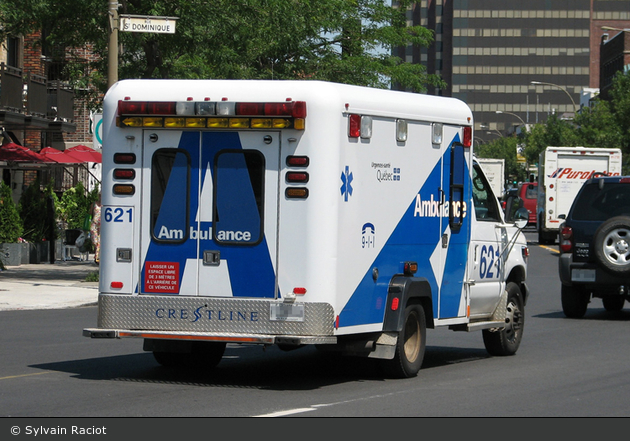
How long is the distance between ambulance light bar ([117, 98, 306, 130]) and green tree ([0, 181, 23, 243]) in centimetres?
1683

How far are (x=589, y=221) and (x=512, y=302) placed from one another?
466cm

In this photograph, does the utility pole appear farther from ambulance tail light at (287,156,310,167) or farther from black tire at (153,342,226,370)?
ambulance tail light at (287,156,310,167)

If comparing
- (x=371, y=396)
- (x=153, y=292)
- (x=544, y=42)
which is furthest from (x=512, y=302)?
(x=544, y=42)

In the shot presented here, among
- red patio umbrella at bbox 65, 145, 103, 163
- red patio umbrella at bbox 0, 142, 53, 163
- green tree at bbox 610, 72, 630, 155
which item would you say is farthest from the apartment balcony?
green tree at bbox 610, 72, 630, 155

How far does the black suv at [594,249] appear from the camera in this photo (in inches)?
642

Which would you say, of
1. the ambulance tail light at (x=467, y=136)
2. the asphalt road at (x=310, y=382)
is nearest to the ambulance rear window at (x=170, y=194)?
the asphalt road at (x=310, y=382)

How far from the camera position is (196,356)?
1116cm

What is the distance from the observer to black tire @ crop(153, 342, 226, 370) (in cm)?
1114

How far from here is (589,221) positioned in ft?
56.0

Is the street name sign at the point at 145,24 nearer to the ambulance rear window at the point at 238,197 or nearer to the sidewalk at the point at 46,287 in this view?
the sidewalk at the point at 46,287

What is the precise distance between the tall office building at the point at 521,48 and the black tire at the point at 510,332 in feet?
550

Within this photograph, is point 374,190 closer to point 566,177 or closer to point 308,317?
point 308,317

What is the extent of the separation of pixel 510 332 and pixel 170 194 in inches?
187

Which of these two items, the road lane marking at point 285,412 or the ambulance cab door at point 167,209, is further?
the ambulance cab door at point 167,209
